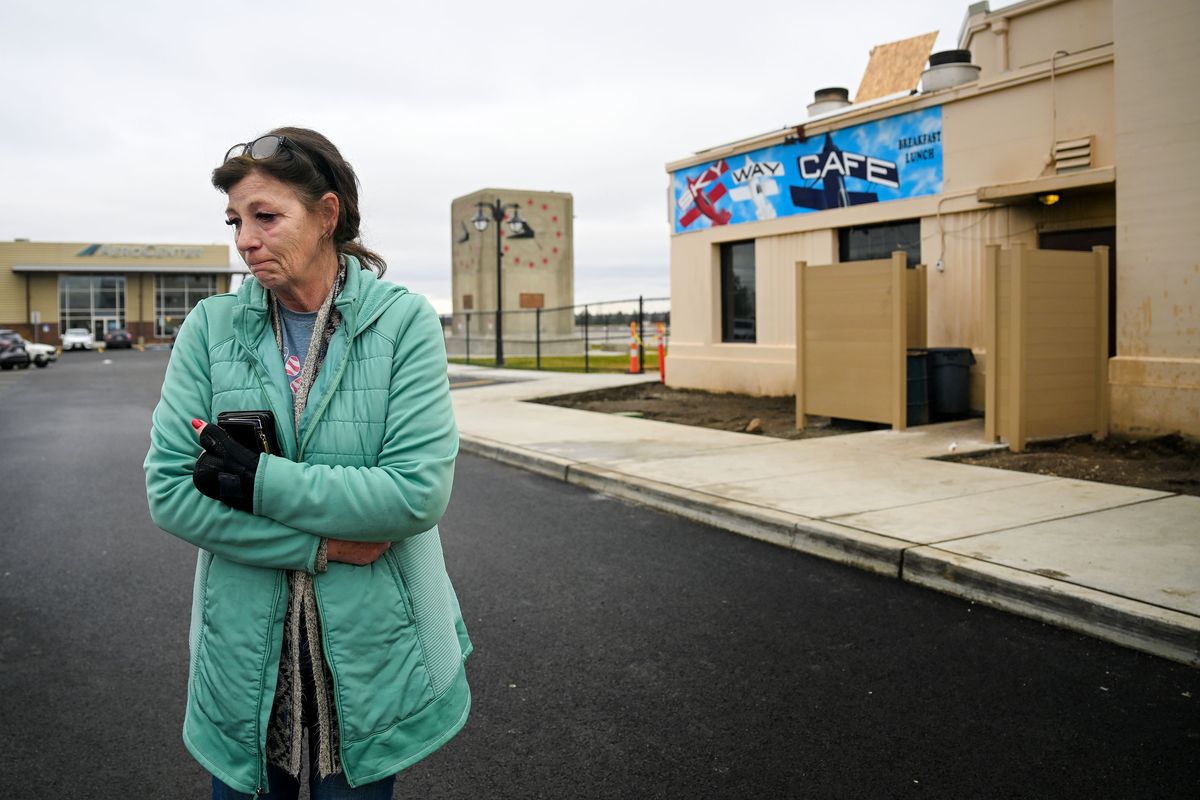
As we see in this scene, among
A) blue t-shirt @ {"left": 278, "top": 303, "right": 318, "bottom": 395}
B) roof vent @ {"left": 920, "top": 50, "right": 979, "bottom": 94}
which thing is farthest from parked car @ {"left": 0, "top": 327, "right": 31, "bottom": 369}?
blue t-shirt @ {"left": 278, "top": 303, "right": 318, "bottom": 395}

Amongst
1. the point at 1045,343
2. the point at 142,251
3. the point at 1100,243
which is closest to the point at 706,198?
the point at 1100,243

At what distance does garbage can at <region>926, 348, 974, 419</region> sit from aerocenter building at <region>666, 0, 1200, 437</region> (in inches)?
14.5

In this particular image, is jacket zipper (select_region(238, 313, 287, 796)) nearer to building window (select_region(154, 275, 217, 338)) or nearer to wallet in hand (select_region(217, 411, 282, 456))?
wallet in hand (select_region(217, 411, 282, 456))

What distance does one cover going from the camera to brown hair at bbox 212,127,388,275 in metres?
2.07

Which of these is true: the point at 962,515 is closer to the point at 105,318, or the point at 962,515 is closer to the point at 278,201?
the point at 278,201

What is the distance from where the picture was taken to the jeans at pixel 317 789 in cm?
206

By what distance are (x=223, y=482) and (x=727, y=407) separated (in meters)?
14.2

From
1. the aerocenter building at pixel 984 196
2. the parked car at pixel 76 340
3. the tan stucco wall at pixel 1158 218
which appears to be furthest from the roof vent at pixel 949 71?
the parked car at pixel 76 340

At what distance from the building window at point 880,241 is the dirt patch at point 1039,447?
2613 millimetres

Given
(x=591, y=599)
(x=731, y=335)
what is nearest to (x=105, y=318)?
(x=731, y=335)

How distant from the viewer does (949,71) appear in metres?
13.9

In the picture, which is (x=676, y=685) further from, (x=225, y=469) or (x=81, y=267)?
(x=81, y=267)

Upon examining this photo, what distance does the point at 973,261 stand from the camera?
13336 mm

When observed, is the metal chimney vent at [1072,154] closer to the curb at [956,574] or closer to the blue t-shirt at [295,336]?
the curb at [956,574]
